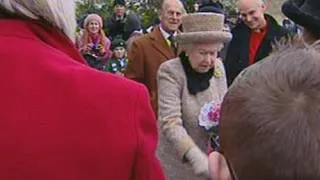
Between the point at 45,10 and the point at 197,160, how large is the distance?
6.98ft

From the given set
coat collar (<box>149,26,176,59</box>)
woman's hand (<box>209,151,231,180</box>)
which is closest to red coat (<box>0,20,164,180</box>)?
woman's hand (<box>209,151,231,180</box>)

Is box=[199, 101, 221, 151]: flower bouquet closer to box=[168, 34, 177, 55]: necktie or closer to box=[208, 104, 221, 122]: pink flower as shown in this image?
box=[208, 104, 221, 122]: pink flower

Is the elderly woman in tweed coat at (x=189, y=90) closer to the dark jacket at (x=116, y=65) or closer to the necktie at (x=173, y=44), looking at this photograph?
the necktie at (x=173, y=44)

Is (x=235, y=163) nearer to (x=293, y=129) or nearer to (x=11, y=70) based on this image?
(x=293, y=129)

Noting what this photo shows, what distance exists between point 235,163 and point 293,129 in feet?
0.46

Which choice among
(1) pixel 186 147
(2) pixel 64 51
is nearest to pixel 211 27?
(1) pixel 186 147

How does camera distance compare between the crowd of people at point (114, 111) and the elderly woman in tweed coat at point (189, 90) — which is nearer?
the crowd of people at point (114, 111)

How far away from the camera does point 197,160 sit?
4008 millimetres

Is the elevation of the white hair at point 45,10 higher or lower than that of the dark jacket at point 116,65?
higher

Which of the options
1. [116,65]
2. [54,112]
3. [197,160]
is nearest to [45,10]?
[54,112]

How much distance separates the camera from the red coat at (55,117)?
195 centimetres

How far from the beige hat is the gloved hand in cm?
69

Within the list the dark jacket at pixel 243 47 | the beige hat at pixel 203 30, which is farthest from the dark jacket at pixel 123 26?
the beige hat at pixel 203 30

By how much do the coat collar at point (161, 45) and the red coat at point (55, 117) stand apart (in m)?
4.28
